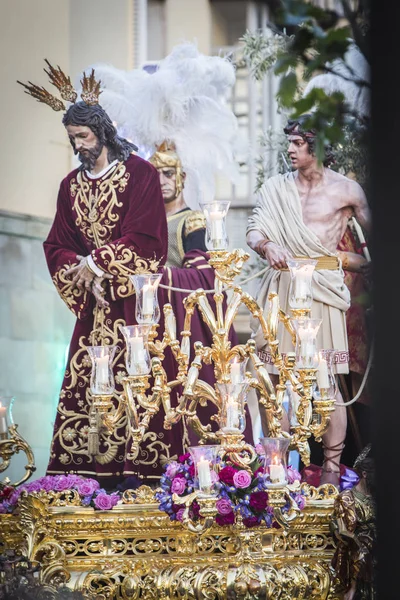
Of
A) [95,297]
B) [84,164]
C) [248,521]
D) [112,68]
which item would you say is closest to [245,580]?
[248,521]

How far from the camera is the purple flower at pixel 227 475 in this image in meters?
5.46

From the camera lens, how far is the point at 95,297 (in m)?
7.03

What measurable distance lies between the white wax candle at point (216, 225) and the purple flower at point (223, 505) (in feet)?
4.00

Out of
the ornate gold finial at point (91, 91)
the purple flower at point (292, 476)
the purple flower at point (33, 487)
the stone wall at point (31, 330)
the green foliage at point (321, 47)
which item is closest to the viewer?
the green foliage at point (321, 47)

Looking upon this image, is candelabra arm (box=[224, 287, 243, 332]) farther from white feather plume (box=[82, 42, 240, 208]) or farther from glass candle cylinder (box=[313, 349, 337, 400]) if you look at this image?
white feather plume (box=[82, 42, 240, 208])

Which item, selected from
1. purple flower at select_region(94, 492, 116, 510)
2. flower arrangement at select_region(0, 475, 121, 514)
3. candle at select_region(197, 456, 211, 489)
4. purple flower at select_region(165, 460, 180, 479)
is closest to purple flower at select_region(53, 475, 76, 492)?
flower arrangement at select_region(0, 475, 121, 514)

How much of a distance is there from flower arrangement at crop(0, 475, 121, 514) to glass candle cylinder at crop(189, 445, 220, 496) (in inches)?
39.8

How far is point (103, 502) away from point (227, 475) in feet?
2.75

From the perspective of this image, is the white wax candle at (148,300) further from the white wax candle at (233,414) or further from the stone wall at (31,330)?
the stone wall at (31,330)

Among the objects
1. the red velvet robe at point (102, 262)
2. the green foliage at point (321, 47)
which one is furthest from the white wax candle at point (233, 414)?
the green foliage at point (321, 47)

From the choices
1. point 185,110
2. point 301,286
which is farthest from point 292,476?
point 185,110

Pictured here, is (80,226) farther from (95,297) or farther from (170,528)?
(170,528)

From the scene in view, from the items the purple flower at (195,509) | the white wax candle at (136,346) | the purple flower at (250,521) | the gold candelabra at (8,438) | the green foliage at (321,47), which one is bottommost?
the purple flower at (250,521)

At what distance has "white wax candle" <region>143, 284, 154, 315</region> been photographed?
5.49 meters
